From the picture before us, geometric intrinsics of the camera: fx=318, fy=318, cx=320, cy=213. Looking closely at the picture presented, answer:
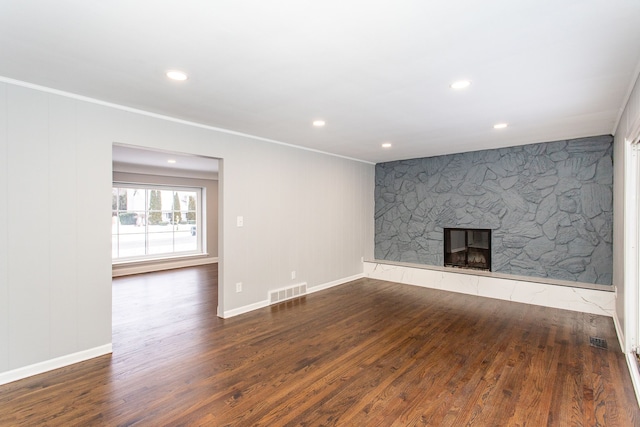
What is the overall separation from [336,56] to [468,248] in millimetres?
4734

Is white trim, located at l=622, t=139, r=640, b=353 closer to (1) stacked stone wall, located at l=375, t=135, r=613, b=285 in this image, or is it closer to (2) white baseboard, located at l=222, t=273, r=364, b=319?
(1) stacked stone wall, located at l=375, t=135, r=613, b=285

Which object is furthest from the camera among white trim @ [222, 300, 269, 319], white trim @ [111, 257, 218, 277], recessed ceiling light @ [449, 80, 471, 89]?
white trim @ [111, 257, 218, 277]

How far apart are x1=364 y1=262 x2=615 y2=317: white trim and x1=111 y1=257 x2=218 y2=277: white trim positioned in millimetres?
4567

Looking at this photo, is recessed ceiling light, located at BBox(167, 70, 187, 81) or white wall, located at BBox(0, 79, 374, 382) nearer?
recessed ceiling light, located at BBox(167, 70, 187, 81)

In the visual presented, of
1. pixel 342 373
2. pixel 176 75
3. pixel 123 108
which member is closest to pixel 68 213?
pixel 123 108

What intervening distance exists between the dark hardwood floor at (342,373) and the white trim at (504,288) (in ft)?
0.85

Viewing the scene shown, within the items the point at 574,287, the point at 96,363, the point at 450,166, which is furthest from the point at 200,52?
the point at 574,287

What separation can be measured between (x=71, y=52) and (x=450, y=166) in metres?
5.42

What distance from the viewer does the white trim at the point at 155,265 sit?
22.4ft

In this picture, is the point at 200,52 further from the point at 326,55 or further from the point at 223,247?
the point at 223,247

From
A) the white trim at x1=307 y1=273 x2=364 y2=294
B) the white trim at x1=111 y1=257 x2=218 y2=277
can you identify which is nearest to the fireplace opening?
the white trim at x1=307 y1=273 x2=364 y2=294

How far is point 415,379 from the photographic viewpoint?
2.60 m

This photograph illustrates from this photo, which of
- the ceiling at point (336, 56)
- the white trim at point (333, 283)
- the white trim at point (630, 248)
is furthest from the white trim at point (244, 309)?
the white trim at point (630, 248)

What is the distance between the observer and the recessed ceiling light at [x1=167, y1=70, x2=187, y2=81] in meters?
2.33
